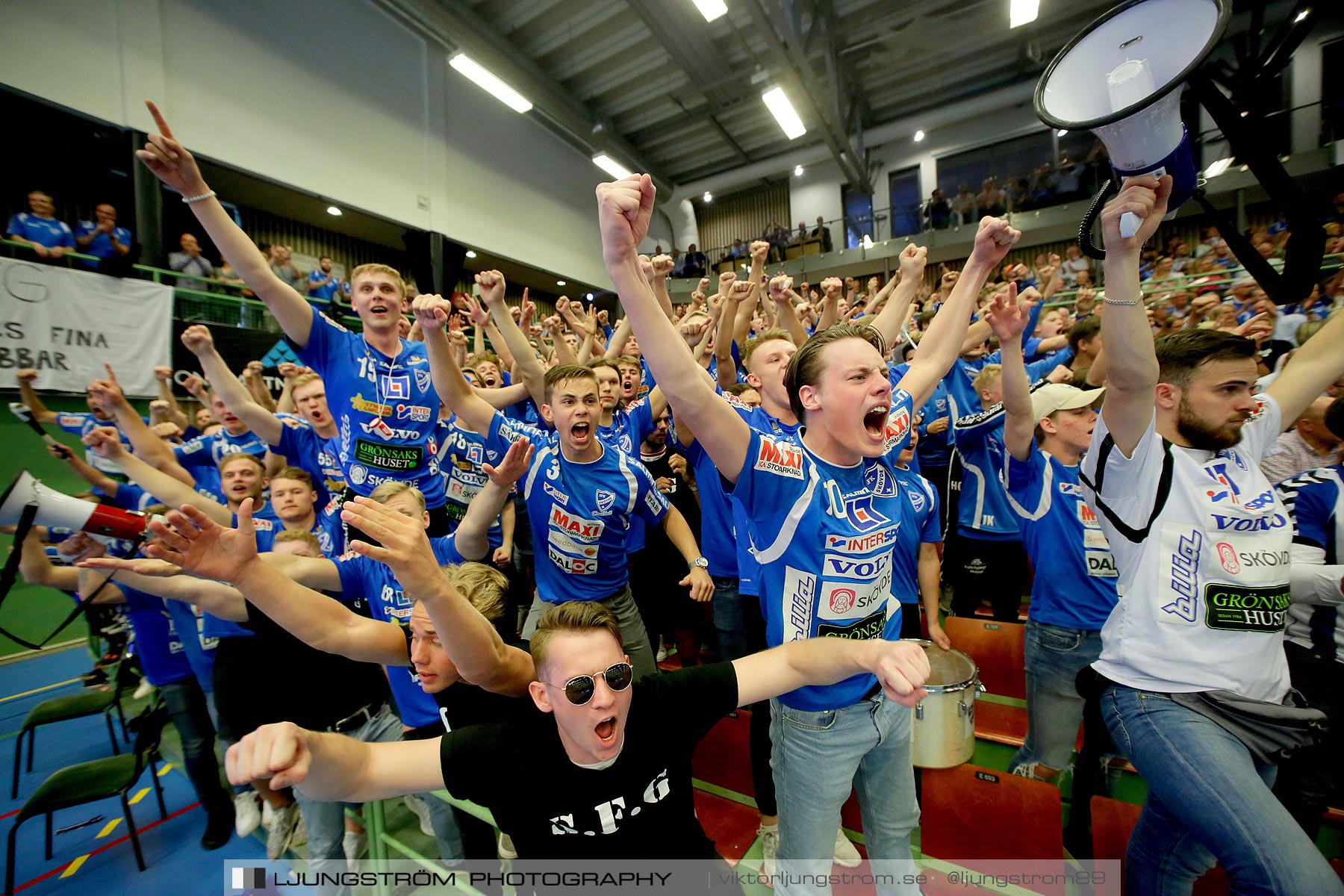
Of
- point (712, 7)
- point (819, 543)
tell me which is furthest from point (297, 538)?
point (712, 7)

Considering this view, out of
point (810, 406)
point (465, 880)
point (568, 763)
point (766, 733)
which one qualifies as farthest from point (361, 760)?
point (766, 733)

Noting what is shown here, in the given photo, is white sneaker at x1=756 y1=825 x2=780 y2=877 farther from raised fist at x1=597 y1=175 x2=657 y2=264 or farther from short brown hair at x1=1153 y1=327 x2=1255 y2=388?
raised fist at x1=597 y1=175 x2=657 y2=264

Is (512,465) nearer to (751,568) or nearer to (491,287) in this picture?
(491,287)

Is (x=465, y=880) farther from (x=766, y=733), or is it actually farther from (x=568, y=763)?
(x=766, y=733)

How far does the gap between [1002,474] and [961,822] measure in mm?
1479

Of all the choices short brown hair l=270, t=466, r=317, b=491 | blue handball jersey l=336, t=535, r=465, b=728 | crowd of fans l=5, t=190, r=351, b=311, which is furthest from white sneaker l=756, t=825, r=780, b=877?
crowd of fans l=5, t=190, r=351, b=311

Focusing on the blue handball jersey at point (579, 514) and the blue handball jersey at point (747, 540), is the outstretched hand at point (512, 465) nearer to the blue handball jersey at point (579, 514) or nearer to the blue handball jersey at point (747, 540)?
the blue handball jersey at point (579, 514)

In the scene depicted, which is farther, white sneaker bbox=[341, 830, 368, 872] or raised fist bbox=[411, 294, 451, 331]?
white sneaker bbox=[341, 830, 368, 872]

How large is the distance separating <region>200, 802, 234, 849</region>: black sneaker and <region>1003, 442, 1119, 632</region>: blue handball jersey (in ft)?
14.6

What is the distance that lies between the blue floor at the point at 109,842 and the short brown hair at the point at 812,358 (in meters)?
3.72

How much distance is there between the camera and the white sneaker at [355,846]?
281 centimetres

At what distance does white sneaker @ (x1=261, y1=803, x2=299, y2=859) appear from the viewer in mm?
2879

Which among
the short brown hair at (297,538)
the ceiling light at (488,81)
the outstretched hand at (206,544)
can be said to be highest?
the ceiling light at (488,81)

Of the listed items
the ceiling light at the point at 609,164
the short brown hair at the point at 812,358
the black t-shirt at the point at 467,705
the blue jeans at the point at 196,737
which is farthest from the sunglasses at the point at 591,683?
the ceiling light at the point at 609,164
